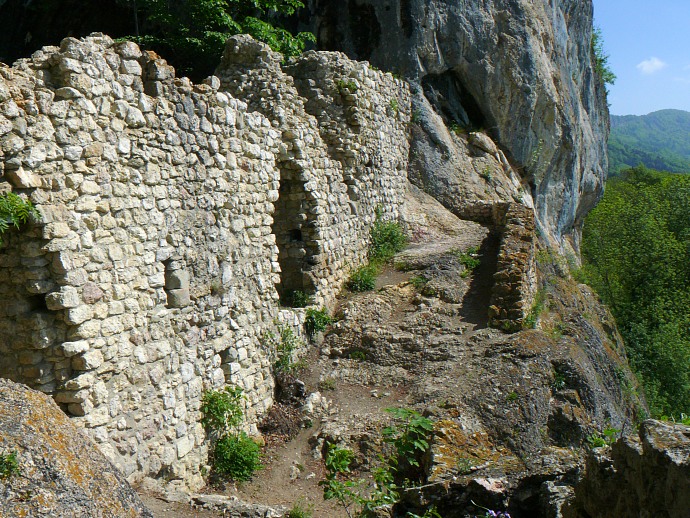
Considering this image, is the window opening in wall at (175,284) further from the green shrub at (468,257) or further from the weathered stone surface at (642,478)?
the green shrub at (468,257)

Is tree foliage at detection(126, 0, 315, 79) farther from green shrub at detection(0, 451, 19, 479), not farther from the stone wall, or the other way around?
green shrub at detection(0, 451, 19, 479)

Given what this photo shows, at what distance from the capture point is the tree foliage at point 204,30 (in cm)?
1569

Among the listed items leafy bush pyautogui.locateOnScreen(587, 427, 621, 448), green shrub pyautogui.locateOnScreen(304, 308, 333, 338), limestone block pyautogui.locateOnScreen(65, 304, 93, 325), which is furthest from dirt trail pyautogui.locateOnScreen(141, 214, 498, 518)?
leafy bush pyautogui.locateOnScreen(587, 427, 621, 448)

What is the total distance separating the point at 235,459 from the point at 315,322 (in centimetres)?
346

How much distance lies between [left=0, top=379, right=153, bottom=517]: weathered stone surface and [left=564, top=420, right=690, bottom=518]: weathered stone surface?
2.88m

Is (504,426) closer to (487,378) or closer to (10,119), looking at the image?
(487,378)

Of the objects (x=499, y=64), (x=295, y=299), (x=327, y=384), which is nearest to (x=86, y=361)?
(x=327, y=384)

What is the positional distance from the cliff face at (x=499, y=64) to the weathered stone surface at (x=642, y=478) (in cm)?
1516

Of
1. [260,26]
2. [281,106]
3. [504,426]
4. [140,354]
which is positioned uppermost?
[260,26]

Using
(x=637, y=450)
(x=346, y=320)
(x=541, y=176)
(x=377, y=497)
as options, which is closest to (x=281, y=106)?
(x=346, y=320)

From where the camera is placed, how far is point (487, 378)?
31.9 ft

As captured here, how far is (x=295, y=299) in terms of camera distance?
1159 centimetres

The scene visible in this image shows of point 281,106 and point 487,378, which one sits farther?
point 281,106

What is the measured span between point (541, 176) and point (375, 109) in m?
9.21
